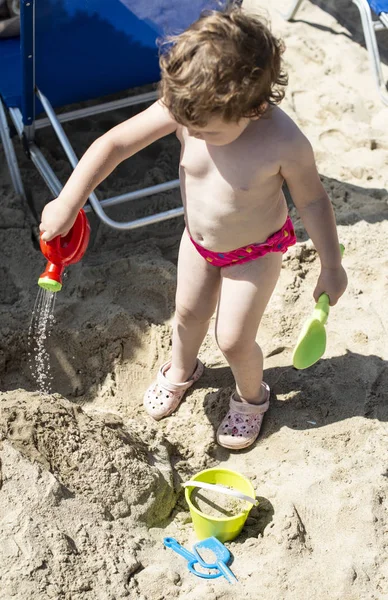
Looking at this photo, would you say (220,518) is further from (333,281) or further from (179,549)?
(333,281)

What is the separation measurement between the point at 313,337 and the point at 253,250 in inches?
11.2

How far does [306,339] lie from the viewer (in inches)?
82.2

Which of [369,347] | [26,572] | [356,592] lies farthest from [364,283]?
[26,572]

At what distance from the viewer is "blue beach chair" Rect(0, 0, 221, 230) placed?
286cm

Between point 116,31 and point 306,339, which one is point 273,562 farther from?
point 116,31

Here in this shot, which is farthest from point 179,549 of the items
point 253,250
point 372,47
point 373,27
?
point 373,27

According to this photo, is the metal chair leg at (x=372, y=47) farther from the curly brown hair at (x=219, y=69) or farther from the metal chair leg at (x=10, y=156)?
the curly brown hair at (x=219, y=69)

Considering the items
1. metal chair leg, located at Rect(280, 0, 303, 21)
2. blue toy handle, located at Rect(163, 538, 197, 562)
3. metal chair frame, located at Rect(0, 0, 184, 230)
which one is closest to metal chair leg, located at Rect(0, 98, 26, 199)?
metal chair frame, located at Rect(0, 0, 184, 230)

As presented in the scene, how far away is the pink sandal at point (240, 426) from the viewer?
244cm

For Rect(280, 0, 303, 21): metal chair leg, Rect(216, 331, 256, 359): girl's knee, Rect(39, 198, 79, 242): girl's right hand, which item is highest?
Rect(39, 198, 79, 242): girl's right hand

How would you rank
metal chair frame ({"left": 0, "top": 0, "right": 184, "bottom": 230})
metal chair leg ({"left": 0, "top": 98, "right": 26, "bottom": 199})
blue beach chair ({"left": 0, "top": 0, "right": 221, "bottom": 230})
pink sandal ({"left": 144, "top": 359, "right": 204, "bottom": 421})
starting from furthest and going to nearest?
metal chair leg ({"left": 0, "top": 98, "right": 26, "bottom": 199}) → blue beach chair ({"left": 0, "top": 0, "right": 221, "bottom": 230}) → metal chair frame ({"left": 0, "top": 0, "right": 184, "bottom": 230}) → pink sandal ({"left": 144, "top": 359, "right": 204, "bottom": 421})

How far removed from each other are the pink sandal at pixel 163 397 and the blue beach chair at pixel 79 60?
64 cm

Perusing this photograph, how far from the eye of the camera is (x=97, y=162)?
2027mm

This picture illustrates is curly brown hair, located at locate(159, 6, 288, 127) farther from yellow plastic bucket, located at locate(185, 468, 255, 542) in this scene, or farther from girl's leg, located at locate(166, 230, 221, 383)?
yellow plastic bucket, located at locate(185, 468, 255, 542)
